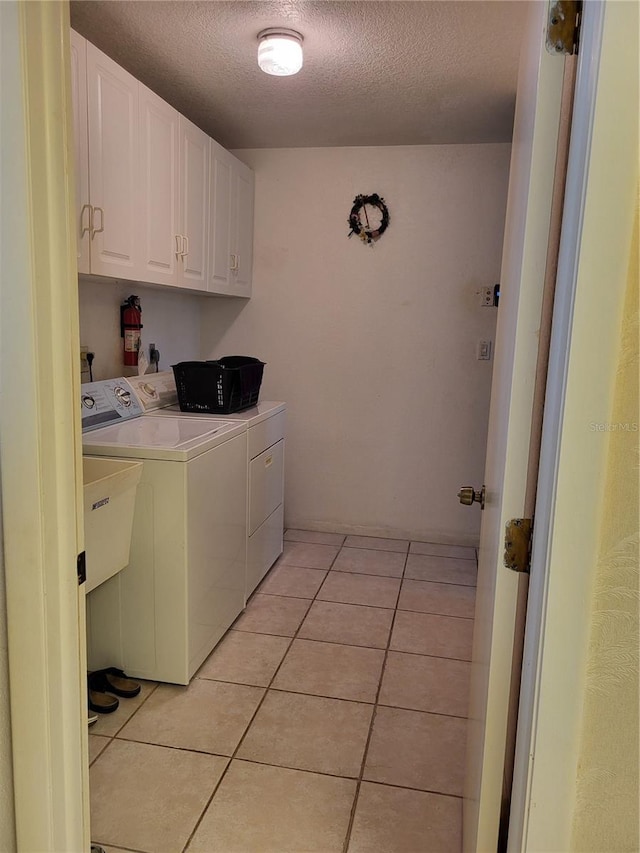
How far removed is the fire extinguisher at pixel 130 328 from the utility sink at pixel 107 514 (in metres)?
1.07

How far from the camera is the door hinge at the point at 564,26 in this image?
0.79m

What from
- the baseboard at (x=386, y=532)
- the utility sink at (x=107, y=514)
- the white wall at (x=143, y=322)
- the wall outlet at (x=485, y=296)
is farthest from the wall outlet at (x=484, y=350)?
the utility sink at (x=107, y=514)

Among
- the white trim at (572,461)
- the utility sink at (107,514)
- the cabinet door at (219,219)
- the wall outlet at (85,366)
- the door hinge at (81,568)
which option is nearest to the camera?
the white trim at (572,461)

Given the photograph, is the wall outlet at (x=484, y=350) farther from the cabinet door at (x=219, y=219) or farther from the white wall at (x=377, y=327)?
the cabinet door at (x=219, y=219)

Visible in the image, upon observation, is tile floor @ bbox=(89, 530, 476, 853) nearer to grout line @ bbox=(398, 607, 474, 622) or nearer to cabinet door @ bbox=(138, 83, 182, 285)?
grout line @ bbox=(398, 607, 474, 622)

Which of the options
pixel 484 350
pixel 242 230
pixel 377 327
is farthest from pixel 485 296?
pixel 242 230

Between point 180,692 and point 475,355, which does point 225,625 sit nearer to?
point 180,692

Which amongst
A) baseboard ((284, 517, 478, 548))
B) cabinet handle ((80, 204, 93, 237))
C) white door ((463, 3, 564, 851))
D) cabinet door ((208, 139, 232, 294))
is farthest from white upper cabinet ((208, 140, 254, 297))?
white door ((463, 3, 564, 851))

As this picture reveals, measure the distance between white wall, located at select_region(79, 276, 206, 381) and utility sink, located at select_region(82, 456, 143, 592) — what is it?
0.93 m

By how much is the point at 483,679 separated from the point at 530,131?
37.0 inches

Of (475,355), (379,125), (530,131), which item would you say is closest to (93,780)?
(530,131)

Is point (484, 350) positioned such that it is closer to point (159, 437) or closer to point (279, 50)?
point (279, 50)

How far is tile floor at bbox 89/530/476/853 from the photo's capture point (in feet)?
5.46

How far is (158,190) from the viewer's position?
8.68ft
